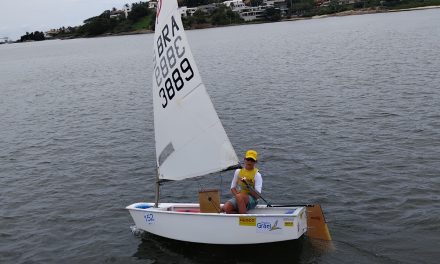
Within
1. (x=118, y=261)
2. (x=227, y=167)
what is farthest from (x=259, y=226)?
(x=118, y=261)

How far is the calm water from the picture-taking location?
36.7 ft

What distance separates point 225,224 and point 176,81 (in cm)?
323

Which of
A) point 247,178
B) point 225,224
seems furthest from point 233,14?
point 225,224

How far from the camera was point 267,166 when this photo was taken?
16.4 m

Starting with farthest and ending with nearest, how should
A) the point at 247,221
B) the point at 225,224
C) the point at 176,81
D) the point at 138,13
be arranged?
1. the point at 138,13
2. the point at 176,81
3. the point at 225,224
4. the point at 247,221

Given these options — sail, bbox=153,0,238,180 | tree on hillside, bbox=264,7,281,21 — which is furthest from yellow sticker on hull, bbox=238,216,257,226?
tree on hillside, bbox=264,7,281,21

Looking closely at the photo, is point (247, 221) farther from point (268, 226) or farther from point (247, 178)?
point (247, 178)

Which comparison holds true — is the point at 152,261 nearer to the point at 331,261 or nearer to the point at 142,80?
the point at 331,261

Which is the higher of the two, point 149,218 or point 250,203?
point 250,203

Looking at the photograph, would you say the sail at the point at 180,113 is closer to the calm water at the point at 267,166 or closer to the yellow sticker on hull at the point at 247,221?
the yellow sticker on hull at the point at 247,221

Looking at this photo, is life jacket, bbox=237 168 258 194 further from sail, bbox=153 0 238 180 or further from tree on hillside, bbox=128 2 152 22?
tree on hillside, bbox=128 2 152 22

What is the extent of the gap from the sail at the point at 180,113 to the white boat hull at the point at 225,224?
1.01 metres

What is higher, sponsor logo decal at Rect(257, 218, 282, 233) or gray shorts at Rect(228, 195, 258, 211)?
gray shorts at Rect(228, 195, 258, 211)

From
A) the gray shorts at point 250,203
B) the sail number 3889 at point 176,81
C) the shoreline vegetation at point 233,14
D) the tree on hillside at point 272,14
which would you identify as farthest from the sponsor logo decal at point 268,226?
the tree on hillside at point 272,14
